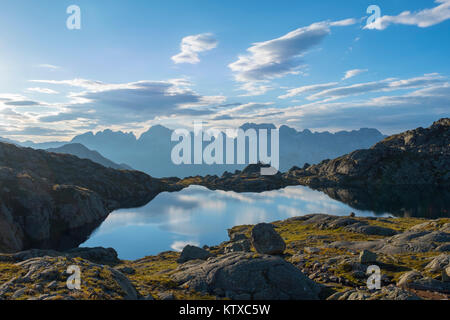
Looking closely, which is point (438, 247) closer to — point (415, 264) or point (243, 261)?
point (415, 264)

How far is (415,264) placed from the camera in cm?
3578

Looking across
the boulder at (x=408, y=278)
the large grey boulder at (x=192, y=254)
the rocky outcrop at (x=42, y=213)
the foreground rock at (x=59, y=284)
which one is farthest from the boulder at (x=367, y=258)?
the rocky outcrop at (x=42, y=213)

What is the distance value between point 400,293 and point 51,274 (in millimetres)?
26083

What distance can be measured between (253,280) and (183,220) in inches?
4699

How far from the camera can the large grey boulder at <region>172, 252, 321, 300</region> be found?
23.1 meters

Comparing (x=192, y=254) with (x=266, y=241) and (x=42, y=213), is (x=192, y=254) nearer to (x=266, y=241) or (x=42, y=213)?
(x=266, y=241)

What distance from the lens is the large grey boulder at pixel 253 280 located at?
23078 millimetres

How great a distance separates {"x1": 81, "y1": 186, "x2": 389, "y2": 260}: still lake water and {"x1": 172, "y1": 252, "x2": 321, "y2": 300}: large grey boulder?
2699 inches

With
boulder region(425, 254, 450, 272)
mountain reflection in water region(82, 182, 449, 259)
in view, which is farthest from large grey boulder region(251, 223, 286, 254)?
mountain reflection in water region(82, 182, 449, 259)

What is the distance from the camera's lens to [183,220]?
13900 cm

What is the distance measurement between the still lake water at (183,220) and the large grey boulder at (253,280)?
68563 millimetres

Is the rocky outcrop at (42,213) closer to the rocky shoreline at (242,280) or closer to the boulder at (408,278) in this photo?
the rocky shoreline at (242,280)

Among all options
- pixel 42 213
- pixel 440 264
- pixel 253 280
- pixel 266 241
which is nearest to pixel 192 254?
pixel 266 241
